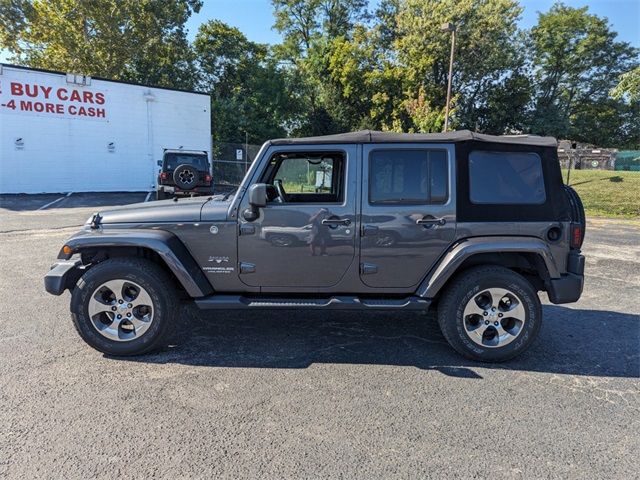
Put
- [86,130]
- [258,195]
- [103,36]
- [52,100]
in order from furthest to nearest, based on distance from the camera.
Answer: [103,36] < [86,130] < [52,100] < [258,195]

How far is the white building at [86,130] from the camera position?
1836 centimetres

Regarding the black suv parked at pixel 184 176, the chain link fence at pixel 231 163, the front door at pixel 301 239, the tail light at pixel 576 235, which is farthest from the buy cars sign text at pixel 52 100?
the tail light at pixel 576 235

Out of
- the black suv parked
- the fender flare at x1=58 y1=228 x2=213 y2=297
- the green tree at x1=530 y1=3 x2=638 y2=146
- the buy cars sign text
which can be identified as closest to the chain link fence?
the buy cars sign text

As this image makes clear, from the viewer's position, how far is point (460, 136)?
12.3 feet

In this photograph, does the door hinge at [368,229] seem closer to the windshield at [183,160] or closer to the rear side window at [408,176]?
the rear side window at [408,176]

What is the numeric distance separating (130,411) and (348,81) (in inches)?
1350

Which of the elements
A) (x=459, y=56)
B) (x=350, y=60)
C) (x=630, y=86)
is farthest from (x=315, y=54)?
(x=630, y=86)

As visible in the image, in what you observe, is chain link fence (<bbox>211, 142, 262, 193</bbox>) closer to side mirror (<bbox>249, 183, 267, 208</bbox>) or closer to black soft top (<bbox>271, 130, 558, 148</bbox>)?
black soft top (<bbox>271, 130, 558, 148</bbox>)

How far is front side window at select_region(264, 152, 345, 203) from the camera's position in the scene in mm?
3965

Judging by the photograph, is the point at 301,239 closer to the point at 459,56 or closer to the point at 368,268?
the point at 368,268

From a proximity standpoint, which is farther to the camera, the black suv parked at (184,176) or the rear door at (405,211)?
the black suv parked at (184,176)

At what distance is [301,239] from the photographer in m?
3.73

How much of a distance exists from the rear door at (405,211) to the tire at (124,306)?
1.79 metres

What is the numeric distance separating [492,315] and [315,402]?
175cm
